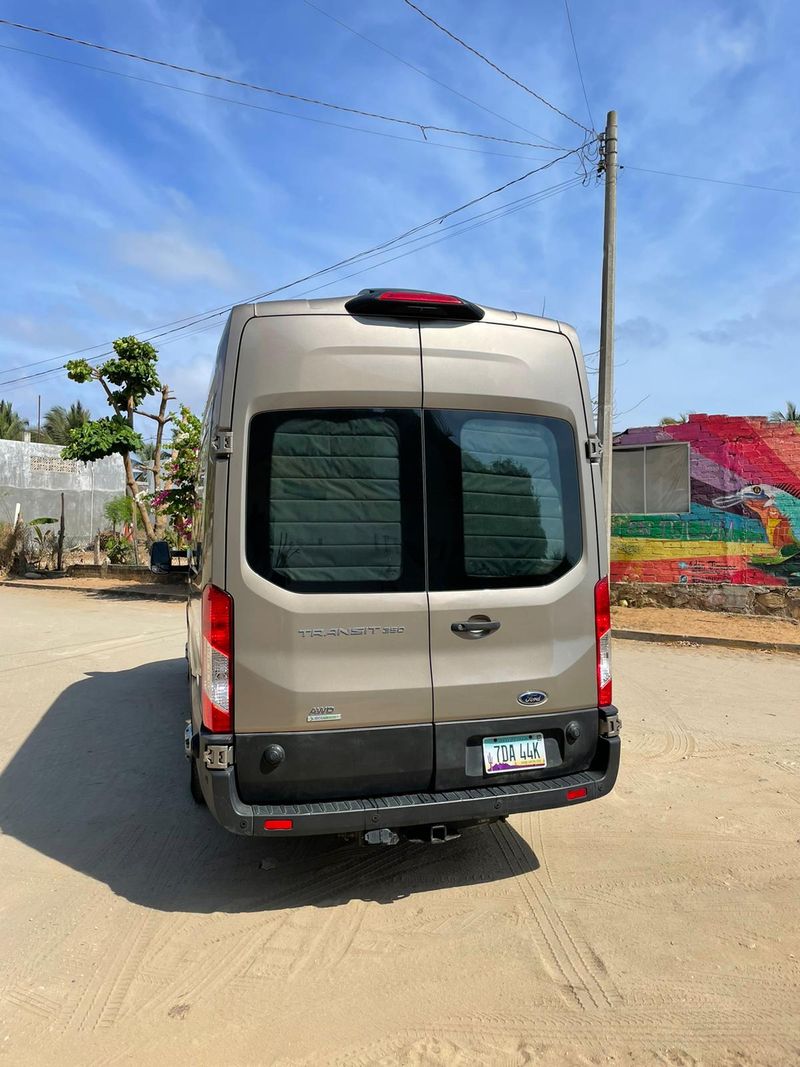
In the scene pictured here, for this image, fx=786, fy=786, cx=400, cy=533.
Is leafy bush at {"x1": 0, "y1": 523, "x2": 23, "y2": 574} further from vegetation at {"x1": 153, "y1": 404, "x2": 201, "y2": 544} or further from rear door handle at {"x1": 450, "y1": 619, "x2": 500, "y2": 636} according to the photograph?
rear door handle at {"x1": 450, "y1": 619, "x2": 500, "y2": 636}

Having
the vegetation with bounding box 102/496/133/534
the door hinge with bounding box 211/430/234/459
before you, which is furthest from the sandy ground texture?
the vegetation with bounding box 102/496/133/534

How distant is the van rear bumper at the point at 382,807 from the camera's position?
3.29m

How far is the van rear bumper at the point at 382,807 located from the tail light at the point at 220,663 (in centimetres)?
22

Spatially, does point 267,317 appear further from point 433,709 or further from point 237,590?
point 433,709

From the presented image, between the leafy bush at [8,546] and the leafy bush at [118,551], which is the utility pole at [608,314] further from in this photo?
the leafy bush at [8,546]

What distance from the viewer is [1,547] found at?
23.0 metres

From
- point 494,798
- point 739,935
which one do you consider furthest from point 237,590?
point 739,935

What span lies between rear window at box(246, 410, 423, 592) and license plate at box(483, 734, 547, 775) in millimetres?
816

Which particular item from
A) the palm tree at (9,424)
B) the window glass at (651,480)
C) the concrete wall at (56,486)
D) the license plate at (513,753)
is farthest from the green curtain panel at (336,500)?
the palm tree at (9,424)

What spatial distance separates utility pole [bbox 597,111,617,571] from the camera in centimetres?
1101

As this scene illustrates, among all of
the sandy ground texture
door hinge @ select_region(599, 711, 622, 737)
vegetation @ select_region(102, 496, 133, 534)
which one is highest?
vegetation @ select_region(102, 496, 133, 534)

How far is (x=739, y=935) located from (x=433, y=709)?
1.59m

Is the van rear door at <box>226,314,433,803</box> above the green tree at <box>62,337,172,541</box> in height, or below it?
below

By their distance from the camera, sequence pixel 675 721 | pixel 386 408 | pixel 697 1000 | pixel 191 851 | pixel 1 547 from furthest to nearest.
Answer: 1. pixel 1 547
2. pixel 675 721
3. pixel 191 851
4. pixel 386 408
5. pixel 697 1000
